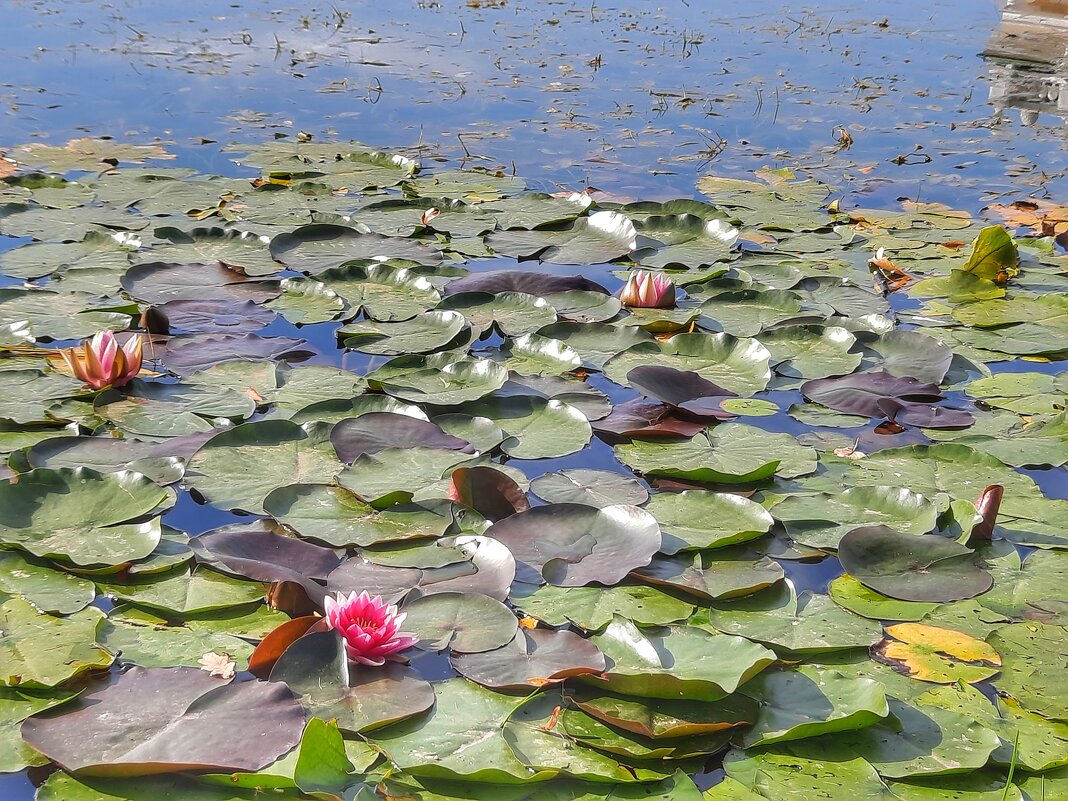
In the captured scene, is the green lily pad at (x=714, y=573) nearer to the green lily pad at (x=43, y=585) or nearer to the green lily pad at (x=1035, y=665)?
the green lily pad at (x=1035, y=665)

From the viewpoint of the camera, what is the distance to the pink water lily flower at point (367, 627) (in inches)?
71.1

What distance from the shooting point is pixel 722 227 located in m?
4.29

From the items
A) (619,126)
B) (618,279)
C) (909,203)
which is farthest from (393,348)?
(619,126)

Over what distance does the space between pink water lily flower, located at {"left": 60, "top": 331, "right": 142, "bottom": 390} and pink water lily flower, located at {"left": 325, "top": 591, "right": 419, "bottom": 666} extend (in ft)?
4.17

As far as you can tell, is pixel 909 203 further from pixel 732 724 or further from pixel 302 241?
pixel 732 724

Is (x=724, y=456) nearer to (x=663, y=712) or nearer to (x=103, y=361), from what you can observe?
(x=663, y=712)

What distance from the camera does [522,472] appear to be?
255cm

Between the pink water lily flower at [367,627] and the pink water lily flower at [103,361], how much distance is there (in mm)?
1272

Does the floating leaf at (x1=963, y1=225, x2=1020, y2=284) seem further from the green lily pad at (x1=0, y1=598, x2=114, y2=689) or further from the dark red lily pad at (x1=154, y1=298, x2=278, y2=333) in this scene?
the green lily pad at (x1=0, y1=598, x2=114, y2=689)

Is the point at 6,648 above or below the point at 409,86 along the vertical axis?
below

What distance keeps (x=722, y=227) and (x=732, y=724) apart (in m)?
2.94

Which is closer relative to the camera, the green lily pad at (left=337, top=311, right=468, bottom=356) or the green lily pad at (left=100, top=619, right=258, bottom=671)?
the green lily pad at (left=100, top=619, right=258, bottom=671)

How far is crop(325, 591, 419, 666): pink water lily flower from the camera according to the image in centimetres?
181

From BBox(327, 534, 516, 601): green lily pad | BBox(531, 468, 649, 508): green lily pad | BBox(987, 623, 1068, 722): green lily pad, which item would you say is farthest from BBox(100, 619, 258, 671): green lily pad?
BBox(987, 623, 1068, 722): green lily pad
